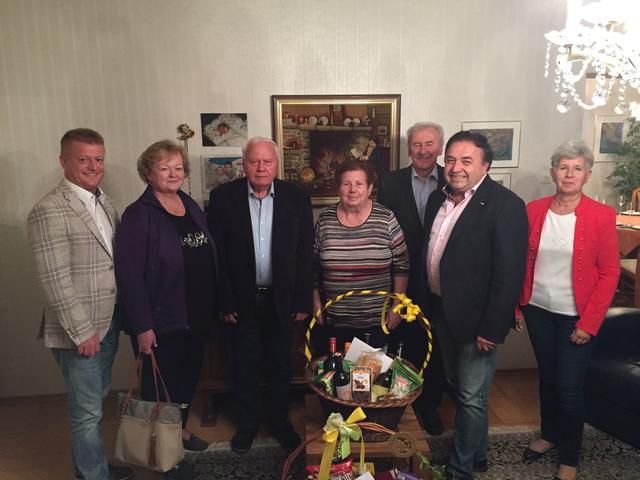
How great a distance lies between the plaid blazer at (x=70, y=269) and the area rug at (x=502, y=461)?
37.5 inches

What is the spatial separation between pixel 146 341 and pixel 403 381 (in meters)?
1.11

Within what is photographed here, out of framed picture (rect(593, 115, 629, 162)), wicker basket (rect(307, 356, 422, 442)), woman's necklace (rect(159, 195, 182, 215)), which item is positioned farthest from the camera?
framed picture (rect(593, 115, 629, 162))

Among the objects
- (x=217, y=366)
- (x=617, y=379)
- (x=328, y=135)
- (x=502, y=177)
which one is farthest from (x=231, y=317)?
(x=502, y=177)

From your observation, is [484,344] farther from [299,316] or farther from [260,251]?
[260,251]

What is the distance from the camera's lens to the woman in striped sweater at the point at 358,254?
221 cm

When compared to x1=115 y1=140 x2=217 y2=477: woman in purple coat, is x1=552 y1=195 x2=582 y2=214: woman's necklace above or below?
above

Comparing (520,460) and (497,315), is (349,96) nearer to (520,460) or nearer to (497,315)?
(497,315)

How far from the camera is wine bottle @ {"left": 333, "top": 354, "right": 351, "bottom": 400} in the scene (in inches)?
73.1

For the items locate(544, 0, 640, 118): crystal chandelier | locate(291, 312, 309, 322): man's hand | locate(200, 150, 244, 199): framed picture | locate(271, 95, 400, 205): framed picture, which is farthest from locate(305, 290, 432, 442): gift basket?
locate(544, 0, 640, 118): crystal chandelier

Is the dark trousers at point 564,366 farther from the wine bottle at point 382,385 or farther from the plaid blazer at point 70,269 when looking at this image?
the plaid blazer at point 70,269

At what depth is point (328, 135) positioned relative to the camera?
299 cm

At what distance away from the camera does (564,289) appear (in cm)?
206

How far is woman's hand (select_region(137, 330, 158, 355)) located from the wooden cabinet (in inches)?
26.0

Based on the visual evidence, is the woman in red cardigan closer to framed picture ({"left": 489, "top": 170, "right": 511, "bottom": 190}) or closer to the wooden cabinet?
framed picture ({"left": 489, "top": 170, "right": 511, "bottom": 190})
